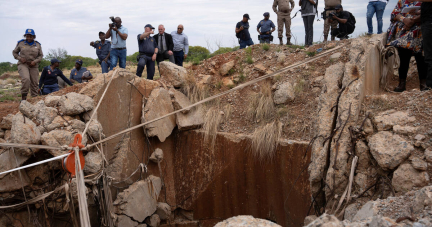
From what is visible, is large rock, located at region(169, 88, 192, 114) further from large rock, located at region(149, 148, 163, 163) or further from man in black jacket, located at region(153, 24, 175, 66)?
man in black jacket, located at region(153, 24, 175, 66)

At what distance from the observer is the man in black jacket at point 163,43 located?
24.3 ft

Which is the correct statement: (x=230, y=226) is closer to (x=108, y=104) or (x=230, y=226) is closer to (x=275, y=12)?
(x=108, y=104)

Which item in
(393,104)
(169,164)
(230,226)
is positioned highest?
(393,104)

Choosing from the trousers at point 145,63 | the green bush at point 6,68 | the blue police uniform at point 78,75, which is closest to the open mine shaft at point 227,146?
the trousers at point 145,63

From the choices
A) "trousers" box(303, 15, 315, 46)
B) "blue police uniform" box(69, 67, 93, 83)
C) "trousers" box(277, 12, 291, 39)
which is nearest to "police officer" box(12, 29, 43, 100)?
"blue police uniform" box(69, 67, 93, 83)

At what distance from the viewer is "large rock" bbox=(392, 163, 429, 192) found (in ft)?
9.28

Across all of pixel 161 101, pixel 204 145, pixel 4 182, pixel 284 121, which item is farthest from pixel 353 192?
pixel 4 182

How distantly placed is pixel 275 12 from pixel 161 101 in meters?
3.76

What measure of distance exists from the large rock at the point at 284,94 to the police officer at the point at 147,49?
2.86 metres

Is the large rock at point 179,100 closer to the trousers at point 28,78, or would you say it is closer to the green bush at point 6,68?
the trousers at point 28,78

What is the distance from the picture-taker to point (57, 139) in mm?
4512

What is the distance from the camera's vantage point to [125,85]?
5781mm

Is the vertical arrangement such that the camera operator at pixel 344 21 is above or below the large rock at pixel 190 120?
above

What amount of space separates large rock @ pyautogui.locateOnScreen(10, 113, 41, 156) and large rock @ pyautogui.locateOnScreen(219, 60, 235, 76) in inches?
158
